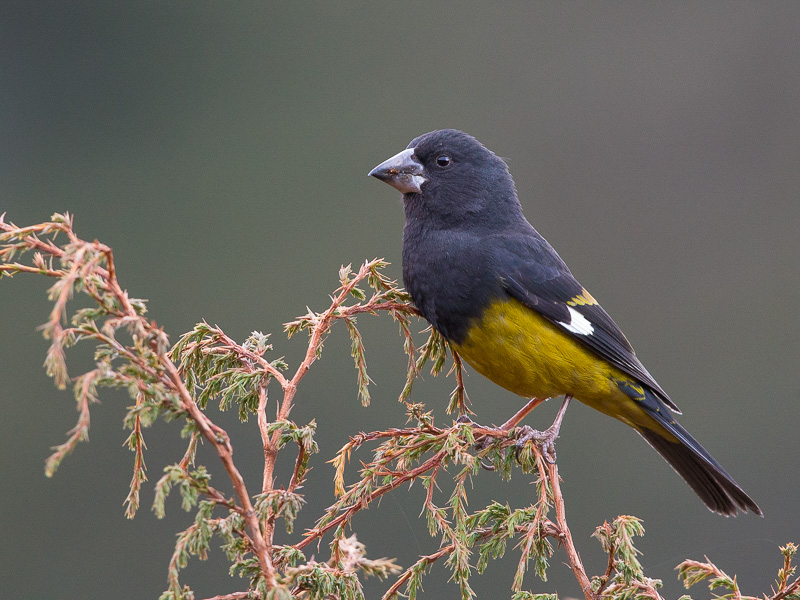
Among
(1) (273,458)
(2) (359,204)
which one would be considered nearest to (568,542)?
(1) (273,458)

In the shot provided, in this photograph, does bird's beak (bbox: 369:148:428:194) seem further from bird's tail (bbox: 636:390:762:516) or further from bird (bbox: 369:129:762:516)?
bird's tail (bbox: 636:390:762:516)

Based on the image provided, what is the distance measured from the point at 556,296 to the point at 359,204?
6.99 metres

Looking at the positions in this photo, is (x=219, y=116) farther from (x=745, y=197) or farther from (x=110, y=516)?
(x=745, y=197)

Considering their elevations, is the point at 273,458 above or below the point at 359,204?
below

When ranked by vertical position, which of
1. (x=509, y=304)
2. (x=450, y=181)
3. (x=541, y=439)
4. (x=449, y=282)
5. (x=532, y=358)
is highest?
(x=450, y=181)

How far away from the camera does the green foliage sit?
1.64m

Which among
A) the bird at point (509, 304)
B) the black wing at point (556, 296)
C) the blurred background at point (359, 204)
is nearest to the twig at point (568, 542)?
the bird at point (509, 304)

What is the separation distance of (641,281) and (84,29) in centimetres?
909

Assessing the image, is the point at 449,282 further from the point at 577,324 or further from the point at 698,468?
the point at 698,468

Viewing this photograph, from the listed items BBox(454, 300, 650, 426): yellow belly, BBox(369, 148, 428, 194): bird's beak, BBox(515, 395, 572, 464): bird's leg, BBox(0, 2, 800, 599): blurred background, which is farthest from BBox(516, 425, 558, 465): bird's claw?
BBox(0, 2, 800, 599): blurred background

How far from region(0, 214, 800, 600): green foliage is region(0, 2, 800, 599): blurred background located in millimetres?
5390

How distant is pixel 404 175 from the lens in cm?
355

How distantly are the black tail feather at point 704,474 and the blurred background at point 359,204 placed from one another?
4080mm

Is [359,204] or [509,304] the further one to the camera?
[359,204]
